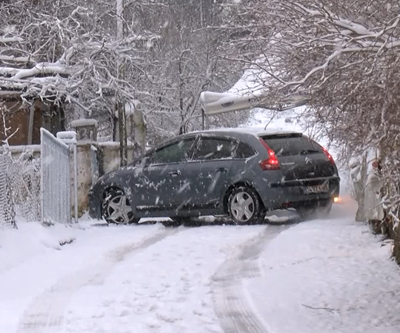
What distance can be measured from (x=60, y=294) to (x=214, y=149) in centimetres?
554

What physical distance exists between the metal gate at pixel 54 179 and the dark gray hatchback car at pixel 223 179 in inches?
56.5

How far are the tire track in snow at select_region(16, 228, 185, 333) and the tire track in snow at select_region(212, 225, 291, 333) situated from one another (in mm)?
1234

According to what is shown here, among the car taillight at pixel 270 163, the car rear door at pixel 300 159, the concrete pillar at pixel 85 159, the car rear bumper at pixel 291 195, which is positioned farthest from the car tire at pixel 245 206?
the concrete pillar at pixel 85 159

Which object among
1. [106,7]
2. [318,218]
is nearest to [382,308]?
[318,218]

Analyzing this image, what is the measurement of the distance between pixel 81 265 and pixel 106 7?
15187 millimetres

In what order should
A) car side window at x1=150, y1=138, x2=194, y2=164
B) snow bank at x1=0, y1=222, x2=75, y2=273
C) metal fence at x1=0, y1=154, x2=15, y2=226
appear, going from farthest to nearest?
car side window at x1=150, y1=138, x2=194, y2=164 < metal fence at x1=0, y1=154, x2=15, y2=226 < snow bank at x1=0, y1=222, x2=75, y2=273

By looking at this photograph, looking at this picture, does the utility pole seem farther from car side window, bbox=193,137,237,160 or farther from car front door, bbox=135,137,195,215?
car side window, bbox=193,137,237,160

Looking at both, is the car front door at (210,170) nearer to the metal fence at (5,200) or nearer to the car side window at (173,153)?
the car side window at (173,153)

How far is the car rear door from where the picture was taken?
11727 mm

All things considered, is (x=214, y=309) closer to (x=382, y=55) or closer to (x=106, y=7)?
(x=382, y=55)

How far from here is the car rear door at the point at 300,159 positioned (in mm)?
11727

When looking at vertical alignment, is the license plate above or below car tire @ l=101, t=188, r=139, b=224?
above

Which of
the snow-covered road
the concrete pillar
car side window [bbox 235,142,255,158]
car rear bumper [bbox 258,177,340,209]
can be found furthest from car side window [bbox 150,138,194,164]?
the concrete pillar

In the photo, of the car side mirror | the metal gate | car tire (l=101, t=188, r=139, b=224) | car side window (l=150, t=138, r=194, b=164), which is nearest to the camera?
the metal gate
